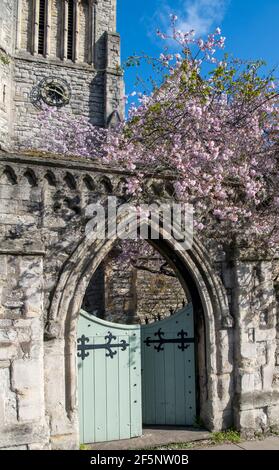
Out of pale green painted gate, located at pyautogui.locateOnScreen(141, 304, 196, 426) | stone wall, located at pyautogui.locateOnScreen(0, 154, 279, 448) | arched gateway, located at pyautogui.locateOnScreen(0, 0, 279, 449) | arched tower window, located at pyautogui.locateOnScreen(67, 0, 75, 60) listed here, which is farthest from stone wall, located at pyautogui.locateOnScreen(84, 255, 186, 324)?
arched tower window, located at pyautogui.locateOnScreen(67, 0, 75, 60)

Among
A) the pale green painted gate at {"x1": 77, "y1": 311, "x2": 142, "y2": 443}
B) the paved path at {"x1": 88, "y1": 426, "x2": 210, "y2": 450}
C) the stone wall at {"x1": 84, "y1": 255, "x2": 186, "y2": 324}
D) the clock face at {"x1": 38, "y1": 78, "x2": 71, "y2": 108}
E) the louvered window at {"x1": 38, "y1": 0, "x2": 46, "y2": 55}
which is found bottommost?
the paved path at {"x1": 88, "y1": 426, "x2": 210, "y2": 450}

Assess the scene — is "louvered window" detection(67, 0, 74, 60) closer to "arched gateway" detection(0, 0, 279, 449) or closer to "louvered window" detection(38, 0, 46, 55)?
"louvered window" detection(38, 0, 46, 55)

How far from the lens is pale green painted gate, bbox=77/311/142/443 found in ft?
17.3

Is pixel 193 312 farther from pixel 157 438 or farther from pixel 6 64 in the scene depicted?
pixel 6 64

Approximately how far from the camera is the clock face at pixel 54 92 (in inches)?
683

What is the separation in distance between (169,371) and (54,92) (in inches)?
561

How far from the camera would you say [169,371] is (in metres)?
5.93

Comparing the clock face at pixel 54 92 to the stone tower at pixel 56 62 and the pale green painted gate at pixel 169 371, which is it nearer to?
the stone tower at pixel 56 62

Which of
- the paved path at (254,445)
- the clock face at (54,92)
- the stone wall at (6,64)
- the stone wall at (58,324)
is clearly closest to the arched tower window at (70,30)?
the clock face at (54,92)

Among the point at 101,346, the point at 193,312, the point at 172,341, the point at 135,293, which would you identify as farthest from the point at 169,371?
the point at 135,293

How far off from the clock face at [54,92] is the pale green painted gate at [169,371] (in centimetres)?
1344
